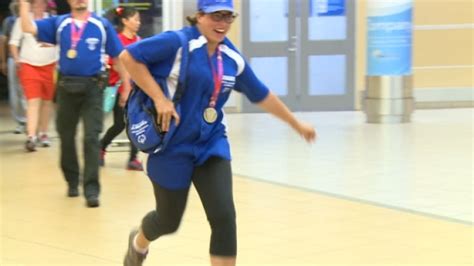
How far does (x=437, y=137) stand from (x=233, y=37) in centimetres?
454

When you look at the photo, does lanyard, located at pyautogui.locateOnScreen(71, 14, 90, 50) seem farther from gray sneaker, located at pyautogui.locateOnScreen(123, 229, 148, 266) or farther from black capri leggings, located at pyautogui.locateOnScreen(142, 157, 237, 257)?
black capri leggings, located at pyautogui.locateOnScreen(142, 157, 237, 257)

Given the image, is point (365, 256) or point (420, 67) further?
point (420, 67)

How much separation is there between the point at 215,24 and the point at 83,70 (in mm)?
3102

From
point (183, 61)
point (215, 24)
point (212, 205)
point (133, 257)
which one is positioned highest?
point (215, 24)

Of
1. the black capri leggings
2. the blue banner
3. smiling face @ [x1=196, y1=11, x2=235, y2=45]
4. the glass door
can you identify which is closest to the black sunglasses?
smiling face @ [x1=196, y1=11, x2=235, y2=45]

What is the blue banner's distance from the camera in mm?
13250

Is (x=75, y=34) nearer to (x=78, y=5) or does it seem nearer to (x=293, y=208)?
(x=78, y=5)

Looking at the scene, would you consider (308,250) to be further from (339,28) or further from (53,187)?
(339,28)

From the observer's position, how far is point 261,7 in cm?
1538

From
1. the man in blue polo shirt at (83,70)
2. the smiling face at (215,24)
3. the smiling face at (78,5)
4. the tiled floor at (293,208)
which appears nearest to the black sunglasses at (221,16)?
the smiling face at (215,24)

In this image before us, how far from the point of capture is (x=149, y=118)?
4.61 metres

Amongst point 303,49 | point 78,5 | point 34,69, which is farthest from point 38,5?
point 303,49

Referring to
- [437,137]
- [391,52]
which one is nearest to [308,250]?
[437,137]

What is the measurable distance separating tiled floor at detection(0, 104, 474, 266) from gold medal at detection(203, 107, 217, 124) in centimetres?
133
